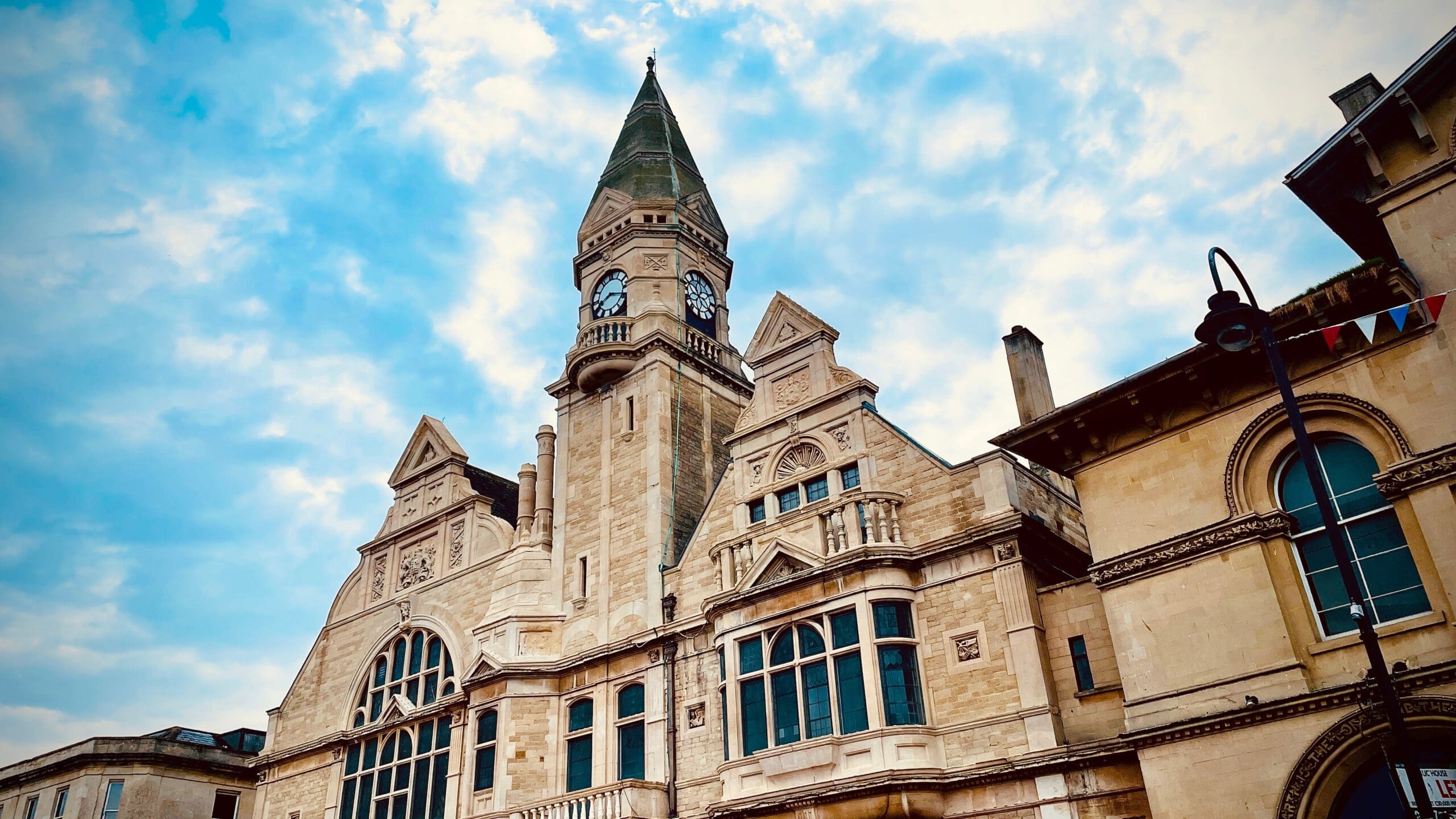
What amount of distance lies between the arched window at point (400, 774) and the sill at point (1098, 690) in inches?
678

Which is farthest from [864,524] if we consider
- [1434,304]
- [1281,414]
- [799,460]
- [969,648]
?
[1434,304]

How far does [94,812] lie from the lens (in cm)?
3897

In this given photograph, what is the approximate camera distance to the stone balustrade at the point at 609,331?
108 feet

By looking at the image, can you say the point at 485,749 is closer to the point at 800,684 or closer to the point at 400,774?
the point at 400,774

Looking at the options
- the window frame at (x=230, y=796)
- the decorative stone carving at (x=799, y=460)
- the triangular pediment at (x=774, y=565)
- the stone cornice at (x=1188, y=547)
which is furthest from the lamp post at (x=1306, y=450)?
the window frame at (x=230, y=796)

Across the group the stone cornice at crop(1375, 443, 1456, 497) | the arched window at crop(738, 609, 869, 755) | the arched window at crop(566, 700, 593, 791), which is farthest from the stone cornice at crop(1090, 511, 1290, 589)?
the arched window at crop(566, 700, 593, 791)

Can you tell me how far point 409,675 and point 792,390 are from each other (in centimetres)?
1518

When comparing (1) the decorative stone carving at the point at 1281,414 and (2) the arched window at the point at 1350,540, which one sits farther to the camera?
(1) the decorative stone carving at the point at 1281,414

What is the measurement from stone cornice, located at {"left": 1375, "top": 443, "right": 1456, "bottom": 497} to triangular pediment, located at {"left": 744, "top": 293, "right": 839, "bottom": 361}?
44.8 feet

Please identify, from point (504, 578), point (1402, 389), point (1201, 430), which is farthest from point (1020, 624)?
point (504, 578)

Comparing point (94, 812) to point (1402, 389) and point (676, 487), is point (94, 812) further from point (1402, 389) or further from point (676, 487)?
point (1402, 389)

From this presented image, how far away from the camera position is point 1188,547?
17.9m

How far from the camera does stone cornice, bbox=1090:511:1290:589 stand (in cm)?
1716

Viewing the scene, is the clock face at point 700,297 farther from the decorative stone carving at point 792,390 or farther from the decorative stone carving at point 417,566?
the decorative stone carving at point 417,566
